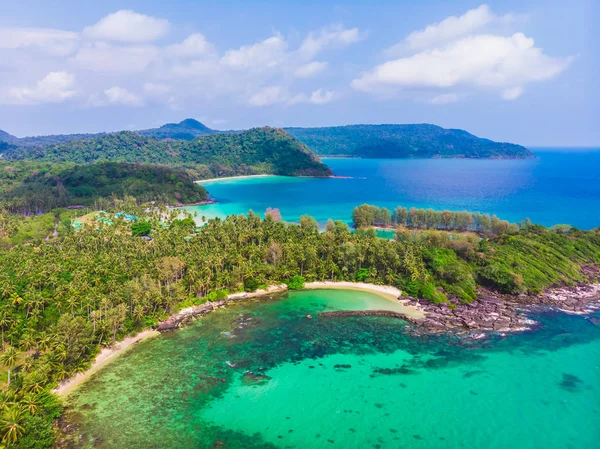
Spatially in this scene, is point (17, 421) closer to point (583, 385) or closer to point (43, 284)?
point (43, 284)

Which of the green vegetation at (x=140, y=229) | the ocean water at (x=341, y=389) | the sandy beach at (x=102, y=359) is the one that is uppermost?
the green vegetation at (x=140, y=229)

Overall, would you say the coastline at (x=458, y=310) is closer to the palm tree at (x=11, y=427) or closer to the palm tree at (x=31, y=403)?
the palm tree at (x=31, y=403)

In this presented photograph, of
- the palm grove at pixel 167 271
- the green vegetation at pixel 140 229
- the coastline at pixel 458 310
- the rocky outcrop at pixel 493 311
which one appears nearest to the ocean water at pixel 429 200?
the green vegetation at pixel 140 229

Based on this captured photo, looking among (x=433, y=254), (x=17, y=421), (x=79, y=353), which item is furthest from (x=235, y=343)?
(x=433, y=254)

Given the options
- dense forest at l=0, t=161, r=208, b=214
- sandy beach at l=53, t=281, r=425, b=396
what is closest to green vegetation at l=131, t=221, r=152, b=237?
sandy beach at l=53, t=281, r=425, b=396

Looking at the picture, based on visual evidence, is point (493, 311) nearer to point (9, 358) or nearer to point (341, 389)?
point (341, 389)

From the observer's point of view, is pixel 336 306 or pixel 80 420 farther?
pixel 336 306
